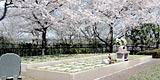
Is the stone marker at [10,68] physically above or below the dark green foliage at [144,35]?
below

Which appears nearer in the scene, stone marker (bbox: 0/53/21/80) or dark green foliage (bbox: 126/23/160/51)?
stone marker (bbox: 0/53/21/80)

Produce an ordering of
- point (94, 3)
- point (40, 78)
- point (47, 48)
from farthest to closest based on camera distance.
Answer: point (94, 3) → point (47, 48) → point (40, 78)

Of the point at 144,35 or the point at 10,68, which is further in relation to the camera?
the point at 144,35

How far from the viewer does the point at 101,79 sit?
20.9ft

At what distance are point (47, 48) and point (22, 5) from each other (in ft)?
15.6

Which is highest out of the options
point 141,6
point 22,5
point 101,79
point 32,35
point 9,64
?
point 141,6

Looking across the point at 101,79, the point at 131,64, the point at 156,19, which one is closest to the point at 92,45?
the point at 156,19

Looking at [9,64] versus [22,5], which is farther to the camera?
[22,5]

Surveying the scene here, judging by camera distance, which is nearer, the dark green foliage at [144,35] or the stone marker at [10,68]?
the stone marker at [10,68]

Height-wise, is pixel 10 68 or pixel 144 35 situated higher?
pixel 144 35

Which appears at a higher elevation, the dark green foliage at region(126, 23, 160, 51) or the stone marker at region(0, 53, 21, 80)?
the dark green foliage at region(126, 23, 160, 51)

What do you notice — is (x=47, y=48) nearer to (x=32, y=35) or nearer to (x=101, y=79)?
(x=32, y=35)

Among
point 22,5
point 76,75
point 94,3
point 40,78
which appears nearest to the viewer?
point 76,75

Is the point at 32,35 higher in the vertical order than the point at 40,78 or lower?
higher
